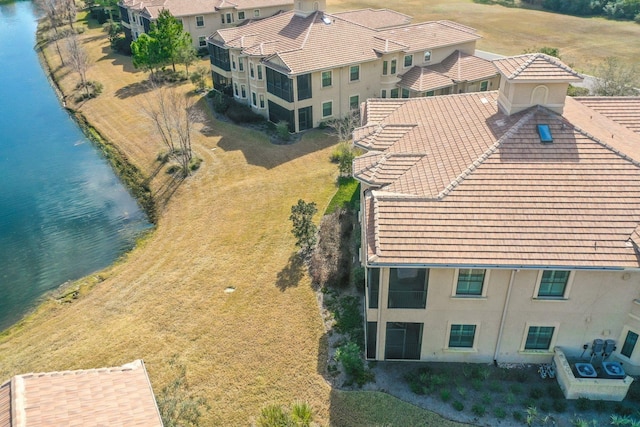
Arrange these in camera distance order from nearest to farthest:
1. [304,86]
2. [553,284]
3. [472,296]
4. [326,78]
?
[553,284] → [472,296] → [304,86] → [326,78]

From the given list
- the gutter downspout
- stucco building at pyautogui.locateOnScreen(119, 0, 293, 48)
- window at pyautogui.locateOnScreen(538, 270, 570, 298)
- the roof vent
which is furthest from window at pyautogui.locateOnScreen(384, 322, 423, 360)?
stucco building at pyautogui.locateOnScreen(119, 0, 293, 48)

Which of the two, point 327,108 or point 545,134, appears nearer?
point 545,134

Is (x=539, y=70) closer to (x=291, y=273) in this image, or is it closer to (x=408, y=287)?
(x=408, y=287)

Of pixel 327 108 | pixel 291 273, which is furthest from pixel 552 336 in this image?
pixel 327 108

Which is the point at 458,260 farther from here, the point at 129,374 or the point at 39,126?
the point at 39,126

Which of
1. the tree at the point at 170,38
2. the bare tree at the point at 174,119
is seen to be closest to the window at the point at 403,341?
the bare tree at the point at 174,119

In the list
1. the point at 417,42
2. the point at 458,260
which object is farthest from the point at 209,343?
the point at 417,42
